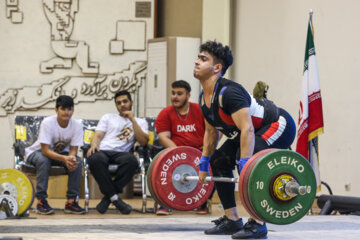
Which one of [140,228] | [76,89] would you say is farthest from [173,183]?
[76,89]

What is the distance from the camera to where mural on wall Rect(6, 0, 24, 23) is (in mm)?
8938

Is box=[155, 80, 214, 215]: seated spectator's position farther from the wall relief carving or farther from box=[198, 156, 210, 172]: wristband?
the wall relief carving

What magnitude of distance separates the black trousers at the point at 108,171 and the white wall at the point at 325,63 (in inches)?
69.2

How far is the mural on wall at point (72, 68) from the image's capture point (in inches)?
354

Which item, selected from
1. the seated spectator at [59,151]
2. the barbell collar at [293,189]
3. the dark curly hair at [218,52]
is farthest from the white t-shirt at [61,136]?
the barbell collar at [293,189]

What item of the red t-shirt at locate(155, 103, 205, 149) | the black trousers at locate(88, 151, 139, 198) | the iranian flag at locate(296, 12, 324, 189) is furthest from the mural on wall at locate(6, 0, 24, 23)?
the iranian flag at locate(296, 12, 324, 189)

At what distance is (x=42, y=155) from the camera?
6180 millimetres

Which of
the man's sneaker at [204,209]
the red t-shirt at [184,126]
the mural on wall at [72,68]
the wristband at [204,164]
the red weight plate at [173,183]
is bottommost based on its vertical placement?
the man's sneaker at [204,209]

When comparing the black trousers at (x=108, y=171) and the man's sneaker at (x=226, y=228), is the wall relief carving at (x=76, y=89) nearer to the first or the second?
the black trousers at (x=108, y=171)

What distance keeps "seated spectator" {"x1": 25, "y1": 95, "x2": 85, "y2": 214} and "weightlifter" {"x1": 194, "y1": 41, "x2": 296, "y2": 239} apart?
2.12 meters

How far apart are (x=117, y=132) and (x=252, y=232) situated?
279 cm

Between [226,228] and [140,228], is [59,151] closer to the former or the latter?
[140,228]

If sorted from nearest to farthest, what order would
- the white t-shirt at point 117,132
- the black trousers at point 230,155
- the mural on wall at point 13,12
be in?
the black trousers at point 230,155
the white t-shirt at point 117,132
the mural on wall at point 13,12

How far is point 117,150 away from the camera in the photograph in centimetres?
647
